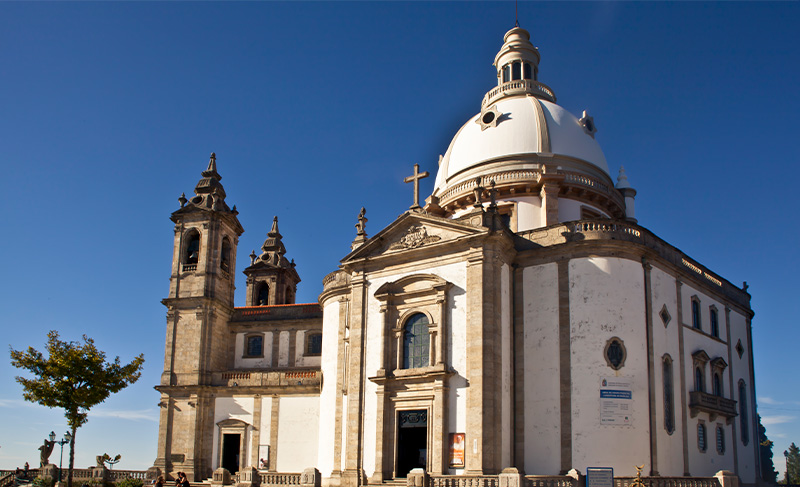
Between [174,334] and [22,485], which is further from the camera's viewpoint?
[174,334]

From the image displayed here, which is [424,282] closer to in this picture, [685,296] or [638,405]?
Answer: [638,405]

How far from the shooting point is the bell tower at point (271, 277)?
52.3 meters

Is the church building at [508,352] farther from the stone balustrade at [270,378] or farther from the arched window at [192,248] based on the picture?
the arched window at [192,248]

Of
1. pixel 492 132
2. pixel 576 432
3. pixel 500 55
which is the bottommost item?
pixel 576 432

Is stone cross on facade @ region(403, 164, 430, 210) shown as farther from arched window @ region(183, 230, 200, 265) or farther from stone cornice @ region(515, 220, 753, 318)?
arched window @ region(183, 230, 200, 265)

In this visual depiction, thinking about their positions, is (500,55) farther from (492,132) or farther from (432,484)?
(432,484)

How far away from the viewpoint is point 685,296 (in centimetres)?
3238

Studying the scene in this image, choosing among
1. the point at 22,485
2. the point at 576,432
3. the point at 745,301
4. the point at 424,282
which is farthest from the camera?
the point at 745,301

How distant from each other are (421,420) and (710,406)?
12581 mm

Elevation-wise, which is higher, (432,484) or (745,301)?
(745,301)

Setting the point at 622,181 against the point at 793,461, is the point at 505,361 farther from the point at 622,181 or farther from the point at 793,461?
the point at 793,461

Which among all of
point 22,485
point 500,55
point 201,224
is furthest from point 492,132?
point 22,485

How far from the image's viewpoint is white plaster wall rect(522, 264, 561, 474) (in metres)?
28.0

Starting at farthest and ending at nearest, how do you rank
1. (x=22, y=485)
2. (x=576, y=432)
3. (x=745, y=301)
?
(x=745, y=301) < (x=22, y=485) < (x=576, y=432)
